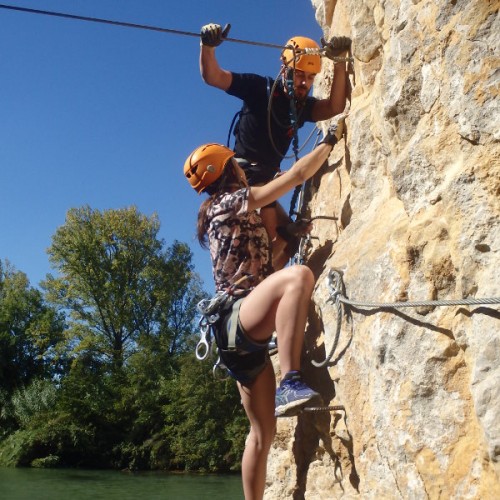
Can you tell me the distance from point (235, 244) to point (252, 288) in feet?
0.83

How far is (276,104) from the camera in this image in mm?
4453

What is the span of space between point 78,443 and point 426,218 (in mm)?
26447

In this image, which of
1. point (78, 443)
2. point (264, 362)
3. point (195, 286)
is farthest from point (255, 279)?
point (195, 286)

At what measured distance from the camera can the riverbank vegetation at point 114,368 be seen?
25.0m

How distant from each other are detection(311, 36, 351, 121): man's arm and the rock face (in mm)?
498

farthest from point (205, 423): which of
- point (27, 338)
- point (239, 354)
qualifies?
point (239, 354)

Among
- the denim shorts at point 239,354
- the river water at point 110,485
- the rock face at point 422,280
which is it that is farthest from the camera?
the river water at point 110,485

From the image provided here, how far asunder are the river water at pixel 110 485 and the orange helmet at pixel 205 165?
1617 centimetres

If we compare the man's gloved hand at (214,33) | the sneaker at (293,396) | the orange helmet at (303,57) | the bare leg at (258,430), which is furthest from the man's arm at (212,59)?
the sneaker at (293,396)

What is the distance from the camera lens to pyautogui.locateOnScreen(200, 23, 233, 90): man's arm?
Answer: 4.23 m

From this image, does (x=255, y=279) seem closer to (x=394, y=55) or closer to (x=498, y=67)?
(x=394, y=55)

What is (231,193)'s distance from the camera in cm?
366

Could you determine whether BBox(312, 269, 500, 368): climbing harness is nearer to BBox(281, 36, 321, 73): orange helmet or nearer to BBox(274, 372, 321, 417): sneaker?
BBox(274, 372, 321, 417): sneaker

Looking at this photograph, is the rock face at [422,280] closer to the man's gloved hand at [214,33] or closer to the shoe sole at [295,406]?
the shoe sole at [295,406]
